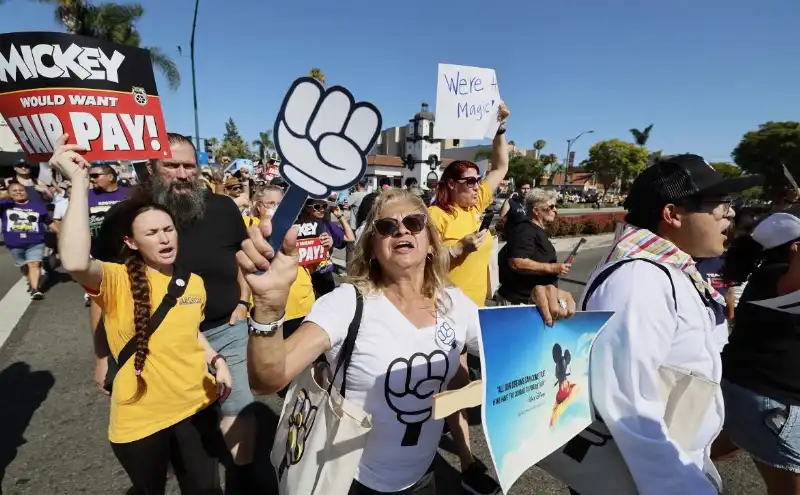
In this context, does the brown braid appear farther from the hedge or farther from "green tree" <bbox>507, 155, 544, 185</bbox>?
"green tree" <bbox>507, 155, 544, 185</bbox>

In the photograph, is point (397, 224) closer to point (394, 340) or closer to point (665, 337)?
point (394, 340)

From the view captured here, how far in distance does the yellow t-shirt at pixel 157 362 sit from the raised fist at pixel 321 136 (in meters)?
1.19

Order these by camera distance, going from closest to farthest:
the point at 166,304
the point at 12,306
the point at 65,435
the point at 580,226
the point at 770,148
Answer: the point at 166,304 < the point at 65,435 < the point at 12,306 < the point at 580,226 < the point at 770,148

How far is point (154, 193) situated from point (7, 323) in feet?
16.4

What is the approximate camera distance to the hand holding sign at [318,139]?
3.76ft

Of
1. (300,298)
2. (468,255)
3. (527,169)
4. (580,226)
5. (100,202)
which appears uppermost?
(527,169)

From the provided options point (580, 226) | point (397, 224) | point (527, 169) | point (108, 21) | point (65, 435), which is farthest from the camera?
point (527, 169)

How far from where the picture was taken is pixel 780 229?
84.3 inches

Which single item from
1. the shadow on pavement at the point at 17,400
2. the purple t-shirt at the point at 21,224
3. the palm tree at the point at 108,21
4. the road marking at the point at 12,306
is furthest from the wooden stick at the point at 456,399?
the palm tree at the point at 108,21

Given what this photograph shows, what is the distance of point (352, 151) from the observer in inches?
48.9

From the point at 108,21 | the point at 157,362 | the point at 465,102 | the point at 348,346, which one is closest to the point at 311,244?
the point at 465,102

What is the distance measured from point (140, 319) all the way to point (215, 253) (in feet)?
2.23

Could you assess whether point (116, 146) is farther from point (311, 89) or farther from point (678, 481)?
point (678, 481)

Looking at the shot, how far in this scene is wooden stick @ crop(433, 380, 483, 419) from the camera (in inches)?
39.7
